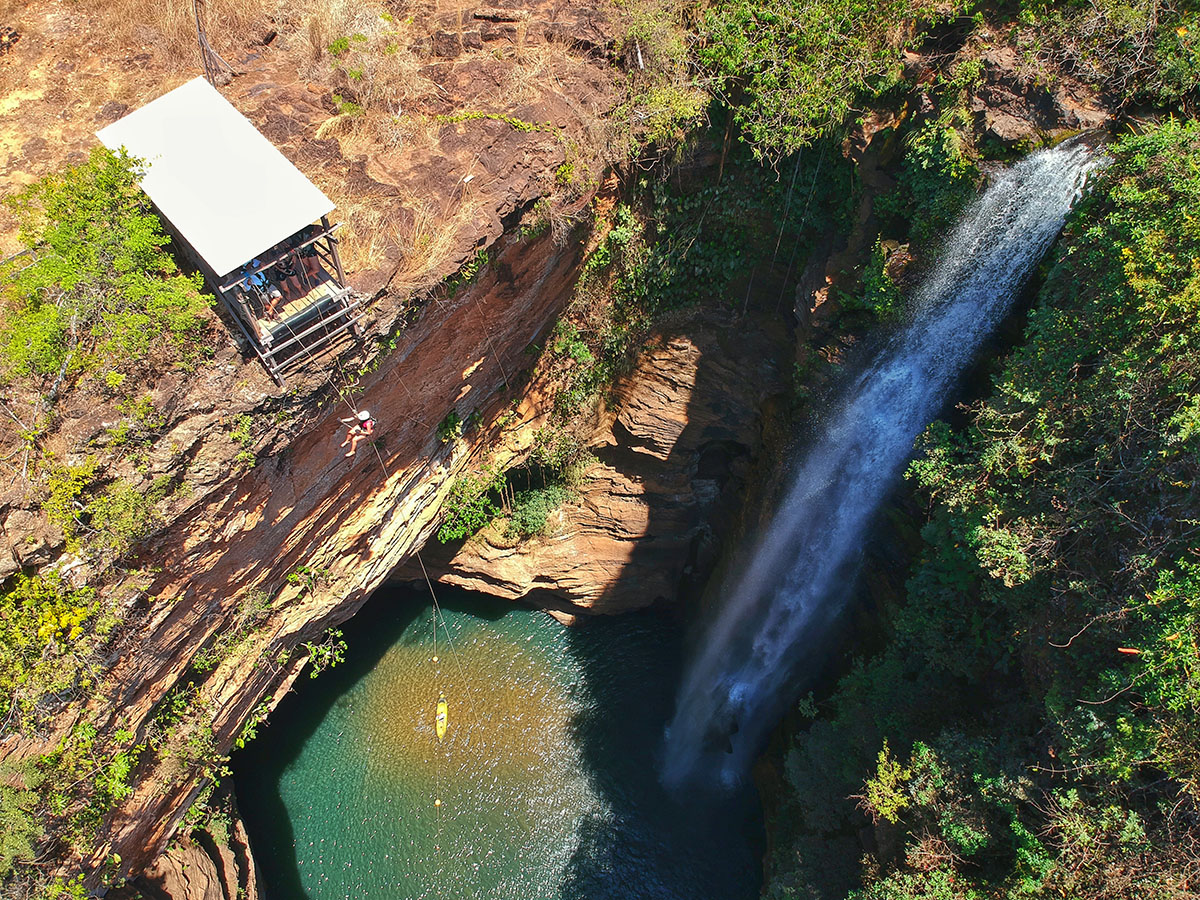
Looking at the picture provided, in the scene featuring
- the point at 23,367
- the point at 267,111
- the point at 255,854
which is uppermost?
the point at 267,111

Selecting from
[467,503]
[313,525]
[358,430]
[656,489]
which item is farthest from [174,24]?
[656,489]

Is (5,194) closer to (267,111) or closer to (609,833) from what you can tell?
(267,111)

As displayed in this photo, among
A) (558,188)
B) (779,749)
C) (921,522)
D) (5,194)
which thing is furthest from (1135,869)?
(5,194)

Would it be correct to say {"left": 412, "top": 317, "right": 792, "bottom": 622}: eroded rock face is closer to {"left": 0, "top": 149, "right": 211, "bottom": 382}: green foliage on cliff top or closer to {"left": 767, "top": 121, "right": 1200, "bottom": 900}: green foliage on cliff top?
{"left": 767, "top": 121, "right": 1200, "bottom": 900}: green foliage on cliff top

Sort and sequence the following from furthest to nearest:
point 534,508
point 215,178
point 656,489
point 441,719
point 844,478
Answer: point 656,489, point 534,508, point 441,719, point 844,478, point 215,178

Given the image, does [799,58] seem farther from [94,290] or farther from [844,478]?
[94,290]

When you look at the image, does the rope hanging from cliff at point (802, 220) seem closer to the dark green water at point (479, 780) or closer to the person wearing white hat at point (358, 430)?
the person wearing white hat at point (358, 430)

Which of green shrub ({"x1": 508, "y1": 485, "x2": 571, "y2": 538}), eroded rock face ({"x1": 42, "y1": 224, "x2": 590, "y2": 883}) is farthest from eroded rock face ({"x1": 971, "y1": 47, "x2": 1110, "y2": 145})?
green shrub ({"x1": 508, "y1": 485, "x2": 571, "y2": 538})
